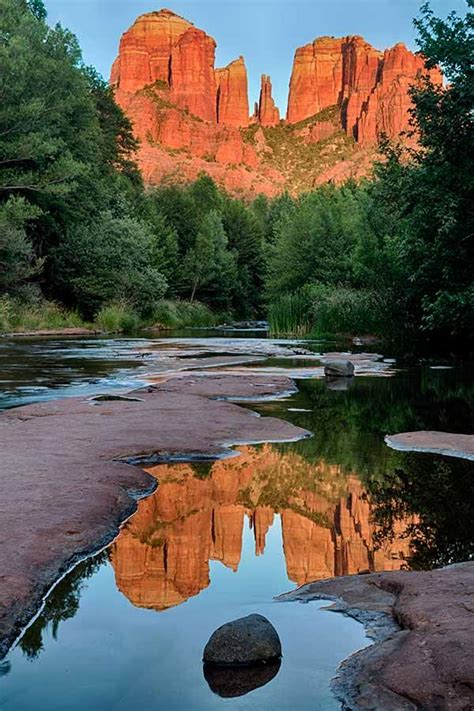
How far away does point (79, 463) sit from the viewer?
242 inches

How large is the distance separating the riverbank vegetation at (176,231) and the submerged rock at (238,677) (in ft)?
48.0

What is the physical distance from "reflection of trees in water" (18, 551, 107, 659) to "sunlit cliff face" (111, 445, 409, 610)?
16 cm

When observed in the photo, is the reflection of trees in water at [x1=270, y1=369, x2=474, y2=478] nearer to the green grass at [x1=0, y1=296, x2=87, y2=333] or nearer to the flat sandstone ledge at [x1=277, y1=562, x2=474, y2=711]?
the flat sandstone ledge at [x1=277, y1=562, x2=474, y2=711]

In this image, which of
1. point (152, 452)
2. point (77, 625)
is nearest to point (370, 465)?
point (152, 452)

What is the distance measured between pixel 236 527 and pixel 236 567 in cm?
73

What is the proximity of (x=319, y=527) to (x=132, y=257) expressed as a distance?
39101mm

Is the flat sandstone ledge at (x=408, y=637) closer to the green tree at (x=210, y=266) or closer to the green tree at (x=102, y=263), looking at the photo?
the green tree at (x=102, y=263)

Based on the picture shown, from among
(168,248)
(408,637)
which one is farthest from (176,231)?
(408,637)

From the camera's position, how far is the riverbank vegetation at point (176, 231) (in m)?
17.6

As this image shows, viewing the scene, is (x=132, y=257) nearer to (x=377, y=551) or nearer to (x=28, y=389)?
(x=28, y=389)

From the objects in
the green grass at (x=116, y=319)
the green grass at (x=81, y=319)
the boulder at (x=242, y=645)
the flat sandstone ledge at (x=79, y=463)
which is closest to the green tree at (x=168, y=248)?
the green grass at (x=81, y=319)

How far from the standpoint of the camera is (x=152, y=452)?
6.98m

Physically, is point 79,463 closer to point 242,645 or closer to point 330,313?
point 242,645

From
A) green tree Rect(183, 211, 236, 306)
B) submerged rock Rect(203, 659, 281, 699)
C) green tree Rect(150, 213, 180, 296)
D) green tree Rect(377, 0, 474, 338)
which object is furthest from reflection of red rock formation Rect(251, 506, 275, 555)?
green tree Rect(183, 211, 236, 306)
